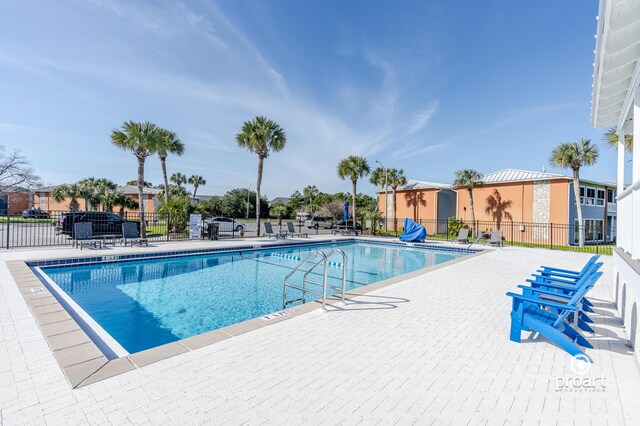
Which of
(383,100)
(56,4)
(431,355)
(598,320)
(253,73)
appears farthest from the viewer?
(383,100)

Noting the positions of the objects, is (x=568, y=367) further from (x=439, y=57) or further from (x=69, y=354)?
(x=439, y=57)

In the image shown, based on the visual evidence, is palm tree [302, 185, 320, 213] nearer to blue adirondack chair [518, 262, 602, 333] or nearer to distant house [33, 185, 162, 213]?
distant house [33, 185, 162, 213]

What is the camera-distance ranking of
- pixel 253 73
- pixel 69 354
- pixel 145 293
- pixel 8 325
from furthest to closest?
pixel 253 73, pixel 145 293, pixel 8 325, pixel 69 354

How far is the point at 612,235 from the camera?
24.5 m

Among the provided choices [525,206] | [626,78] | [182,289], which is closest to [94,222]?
[182,289]

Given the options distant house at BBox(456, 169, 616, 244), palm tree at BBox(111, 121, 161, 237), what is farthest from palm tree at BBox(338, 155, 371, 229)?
palm tree at BBox(111, 121, 161, 237)

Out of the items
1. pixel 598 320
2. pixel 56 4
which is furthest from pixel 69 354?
pixel 56 4

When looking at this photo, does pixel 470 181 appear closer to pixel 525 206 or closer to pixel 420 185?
pixel 525 206

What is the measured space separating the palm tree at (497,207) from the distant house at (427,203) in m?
3.48

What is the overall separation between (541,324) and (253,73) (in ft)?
46.4

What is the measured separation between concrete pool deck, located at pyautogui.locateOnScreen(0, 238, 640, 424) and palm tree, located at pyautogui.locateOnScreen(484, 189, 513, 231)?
70.7 ft

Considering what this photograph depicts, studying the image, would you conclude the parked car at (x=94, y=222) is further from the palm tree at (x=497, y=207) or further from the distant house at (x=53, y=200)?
the distant house at (x=53, y=200)

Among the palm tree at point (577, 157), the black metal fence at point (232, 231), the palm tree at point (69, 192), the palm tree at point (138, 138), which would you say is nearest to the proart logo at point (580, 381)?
the black metal fence at point (232, 231)

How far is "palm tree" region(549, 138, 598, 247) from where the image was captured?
19.9m
